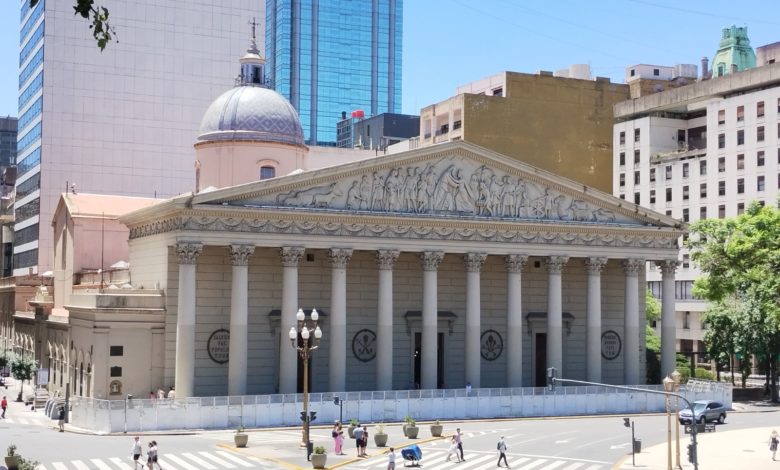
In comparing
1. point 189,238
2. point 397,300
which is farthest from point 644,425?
point 189,238

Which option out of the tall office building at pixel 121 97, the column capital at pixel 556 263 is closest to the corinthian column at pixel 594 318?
the column capital at pixel 556 263

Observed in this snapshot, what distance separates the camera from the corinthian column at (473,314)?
2718 inches

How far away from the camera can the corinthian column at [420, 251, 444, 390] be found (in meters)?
67.6

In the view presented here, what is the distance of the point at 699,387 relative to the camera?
71.1 m

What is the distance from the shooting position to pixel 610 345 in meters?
76.9

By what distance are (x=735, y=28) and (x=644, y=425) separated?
7238cm

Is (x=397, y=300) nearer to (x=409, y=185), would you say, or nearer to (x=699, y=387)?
(x=409, y=185)

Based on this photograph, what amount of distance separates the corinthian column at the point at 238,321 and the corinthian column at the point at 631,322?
26.6 meters

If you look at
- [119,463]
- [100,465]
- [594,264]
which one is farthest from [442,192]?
[100,465]

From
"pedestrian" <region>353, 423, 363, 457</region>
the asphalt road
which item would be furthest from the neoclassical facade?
"pedestrian" <region>353, 423, 363, 457</region>

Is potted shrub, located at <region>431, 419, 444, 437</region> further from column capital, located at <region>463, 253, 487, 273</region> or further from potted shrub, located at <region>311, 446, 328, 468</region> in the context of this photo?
column capital, located at <region>463, 253, 487, 273</region>

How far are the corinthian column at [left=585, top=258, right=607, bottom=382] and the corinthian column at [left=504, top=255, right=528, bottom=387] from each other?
510 centimetres

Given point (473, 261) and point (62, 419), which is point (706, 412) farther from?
point (62, 419)

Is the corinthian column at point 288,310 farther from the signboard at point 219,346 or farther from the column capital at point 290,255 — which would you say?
the signboard at point 219,346
